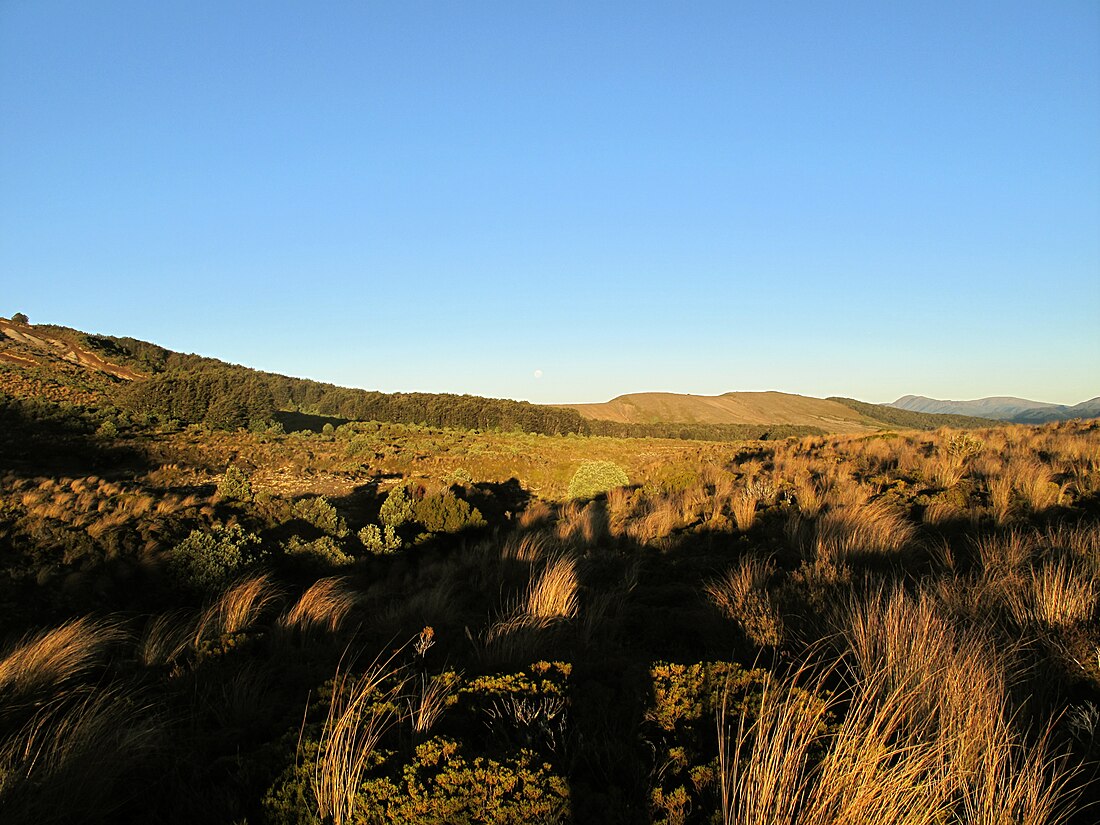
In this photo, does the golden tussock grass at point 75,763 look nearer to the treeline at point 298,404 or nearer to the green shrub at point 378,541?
the green shrub at point 378,541

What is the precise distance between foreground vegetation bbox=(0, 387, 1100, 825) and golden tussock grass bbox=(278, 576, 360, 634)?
0.10 feet

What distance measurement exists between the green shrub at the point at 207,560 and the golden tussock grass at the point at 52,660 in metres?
2.67

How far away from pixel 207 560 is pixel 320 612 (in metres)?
3.24

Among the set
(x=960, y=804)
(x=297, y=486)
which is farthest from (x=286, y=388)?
(x=960, y=804)

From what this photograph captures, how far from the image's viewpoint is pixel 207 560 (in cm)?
717

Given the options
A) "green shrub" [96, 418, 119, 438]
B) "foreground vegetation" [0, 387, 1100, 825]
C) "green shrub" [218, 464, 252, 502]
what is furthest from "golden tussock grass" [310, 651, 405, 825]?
"green shrub" [96, 418, 119, 438]

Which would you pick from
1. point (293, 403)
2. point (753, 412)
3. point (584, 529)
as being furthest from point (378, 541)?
point (753, 412)

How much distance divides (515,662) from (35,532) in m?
9.07

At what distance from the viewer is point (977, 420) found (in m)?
85.1

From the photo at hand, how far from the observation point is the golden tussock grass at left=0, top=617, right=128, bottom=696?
3447 millimetres

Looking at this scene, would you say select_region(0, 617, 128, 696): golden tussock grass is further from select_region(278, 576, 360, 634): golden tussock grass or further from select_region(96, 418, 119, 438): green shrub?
select_region(96, 418, 119, 438): green shrub

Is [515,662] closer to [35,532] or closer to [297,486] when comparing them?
[35,532]

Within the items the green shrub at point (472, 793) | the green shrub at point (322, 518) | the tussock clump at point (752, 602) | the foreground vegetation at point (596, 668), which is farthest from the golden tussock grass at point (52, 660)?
the green shrub at point (322, 518)

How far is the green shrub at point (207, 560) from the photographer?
7.02 metres
